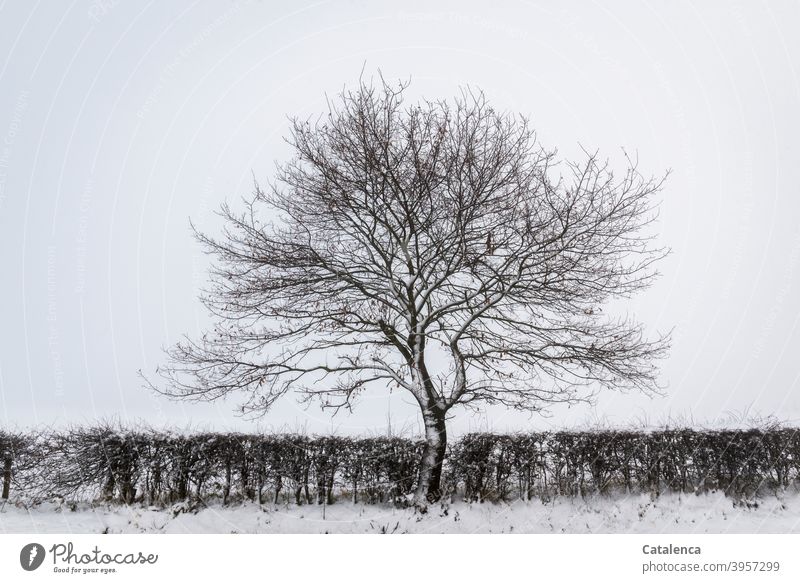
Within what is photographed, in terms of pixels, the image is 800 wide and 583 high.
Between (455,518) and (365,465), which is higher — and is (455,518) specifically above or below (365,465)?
below

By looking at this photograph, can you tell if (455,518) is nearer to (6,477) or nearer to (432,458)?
(432,458)

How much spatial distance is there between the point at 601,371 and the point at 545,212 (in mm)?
2701

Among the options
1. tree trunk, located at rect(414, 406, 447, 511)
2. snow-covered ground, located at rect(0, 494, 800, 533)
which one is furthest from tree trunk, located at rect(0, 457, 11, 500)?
tree trunk, located at rect(414, 406, 447, 511)

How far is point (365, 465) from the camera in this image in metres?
8.47

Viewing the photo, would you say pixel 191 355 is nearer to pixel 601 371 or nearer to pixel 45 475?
pixel 45 475

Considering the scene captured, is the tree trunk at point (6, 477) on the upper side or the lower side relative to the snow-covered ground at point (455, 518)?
upper

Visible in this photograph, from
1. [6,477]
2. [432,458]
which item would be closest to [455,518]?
[432,458]

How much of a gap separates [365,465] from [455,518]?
166cm

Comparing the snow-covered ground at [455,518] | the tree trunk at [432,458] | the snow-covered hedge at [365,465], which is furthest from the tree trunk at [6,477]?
the tree trunk at [432,458]

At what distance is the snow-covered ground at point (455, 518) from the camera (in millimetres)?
7379

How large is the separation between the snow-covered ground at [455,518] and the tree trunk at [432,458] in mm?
265

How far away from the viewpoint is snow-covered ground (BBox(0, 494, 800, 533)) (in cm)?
738

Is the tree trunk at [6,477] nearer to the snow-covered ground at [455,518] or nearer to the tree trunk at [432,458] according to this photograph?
the snow-covered ground at [455,518]

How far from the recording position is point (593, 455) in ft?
28.0
